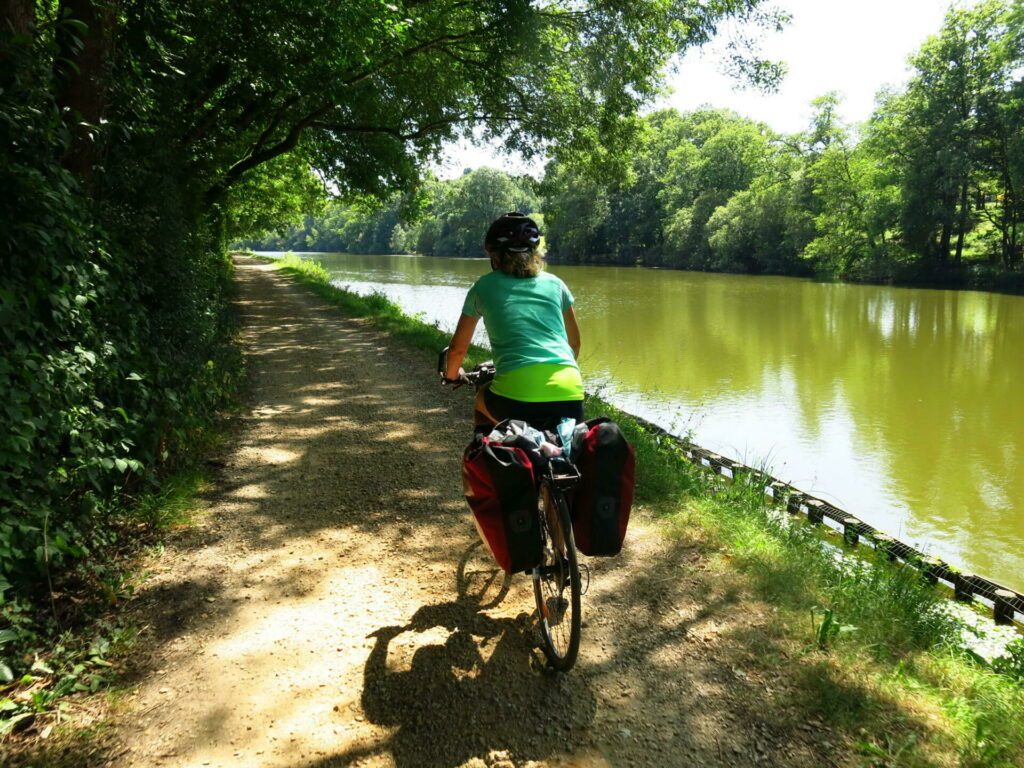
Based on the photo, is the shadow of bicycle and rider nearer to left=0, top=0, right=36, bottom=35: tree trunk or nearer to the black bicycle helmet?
the black bicycle helmet

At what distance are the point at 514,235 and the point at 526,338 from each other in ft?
1.53

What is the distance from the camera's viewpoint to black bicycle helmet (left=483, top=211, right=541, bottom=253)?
2834 mm

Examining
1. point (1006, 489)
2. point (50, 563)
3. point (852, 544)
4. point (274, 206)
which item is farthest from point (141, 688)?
point (274, 206)

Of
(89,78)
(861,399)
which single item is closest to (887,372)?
(861,399)

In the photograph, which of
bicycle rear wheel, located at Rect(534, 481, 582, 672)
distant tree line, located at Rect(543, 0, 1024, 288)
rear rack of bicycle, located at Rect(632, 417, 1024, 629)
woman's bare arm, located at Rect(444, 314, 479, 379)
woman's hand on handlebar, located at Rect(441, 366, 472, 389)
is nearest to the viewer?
bicycle rear wheel, located at Rect(534, 481, 582, 672)

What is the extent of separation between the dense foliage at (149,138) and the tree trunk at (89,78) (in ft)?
0.05

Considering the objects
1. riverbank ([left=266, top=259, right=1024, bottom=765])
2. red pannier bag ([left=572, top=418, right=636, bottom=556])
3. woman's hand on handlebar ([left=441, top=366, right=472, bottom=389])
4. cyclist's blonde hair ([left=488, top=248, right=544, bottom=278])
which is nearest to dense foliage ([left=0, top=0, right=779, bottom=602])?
woman's hand on handlebar ([left=441, top=366, right=472, bottom=389])

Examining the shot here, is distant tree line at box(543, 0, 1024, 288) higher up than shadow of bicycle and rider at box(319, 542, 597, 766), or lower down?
higher up

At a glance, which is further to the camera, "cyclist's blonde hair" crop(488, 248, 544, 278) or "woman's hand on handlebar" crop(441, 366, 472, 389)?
"woman's hand on handlebar" crop(441, 366, 472, 389)

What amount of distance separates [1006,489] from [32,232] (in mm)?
9429

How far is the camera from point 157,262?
494 cm

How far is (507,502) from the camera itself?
2.46 metres

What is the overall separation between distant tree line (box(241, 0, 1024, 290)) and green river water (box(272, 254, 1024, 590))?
5.00 meters

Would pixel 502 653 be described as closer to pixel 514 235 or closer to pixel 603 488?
pixel 603 488
